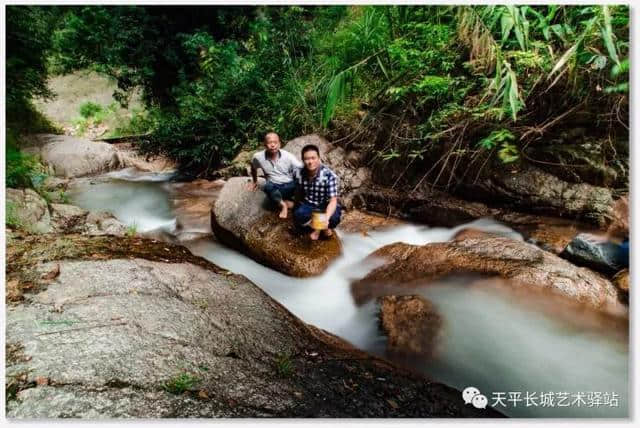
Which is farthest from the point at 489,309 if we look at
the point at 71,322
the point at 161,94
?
the point at 161,94

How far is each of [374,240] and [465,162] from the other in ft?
3.75

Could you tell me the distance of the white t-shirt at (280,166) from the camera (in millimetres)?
3148

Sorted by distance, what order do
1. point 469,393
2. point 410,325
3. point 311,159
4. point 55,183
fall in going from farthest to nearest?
1. point 55,183
2. point 311,159
3. point 410,325
4. point 469,393

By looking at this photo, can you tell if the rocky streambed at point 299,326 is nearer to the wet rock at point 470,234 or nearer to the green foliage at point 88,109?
the wet rock at point 470,234

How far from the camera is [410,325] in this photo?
2.11m

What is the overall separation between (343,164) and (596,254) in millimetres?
2580

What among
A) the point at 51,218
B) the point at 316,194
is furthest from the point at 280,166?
the point at 51,218

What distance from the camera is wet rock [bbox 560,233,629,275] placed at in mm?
2180

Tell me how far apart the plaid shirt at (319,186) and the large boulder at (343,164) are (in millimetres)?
1111

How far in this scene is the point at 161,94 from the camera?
7.16 meters

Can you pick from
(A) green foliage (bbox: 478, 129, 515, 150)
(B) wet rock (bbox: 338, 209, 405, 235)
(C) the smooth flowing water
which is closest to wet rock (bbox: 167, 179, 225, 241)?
(C) the smooth flowing water

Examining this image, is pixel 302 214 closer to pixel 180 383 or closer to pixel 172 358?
pixel 172 358

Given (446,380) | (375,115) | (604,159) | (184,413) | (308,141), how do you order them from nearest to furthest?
(184,413), (446,380), (604,159), (375,115), (308,141)

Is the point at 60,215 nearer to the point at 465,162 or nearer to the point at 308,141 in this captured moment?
the point at 308,141
